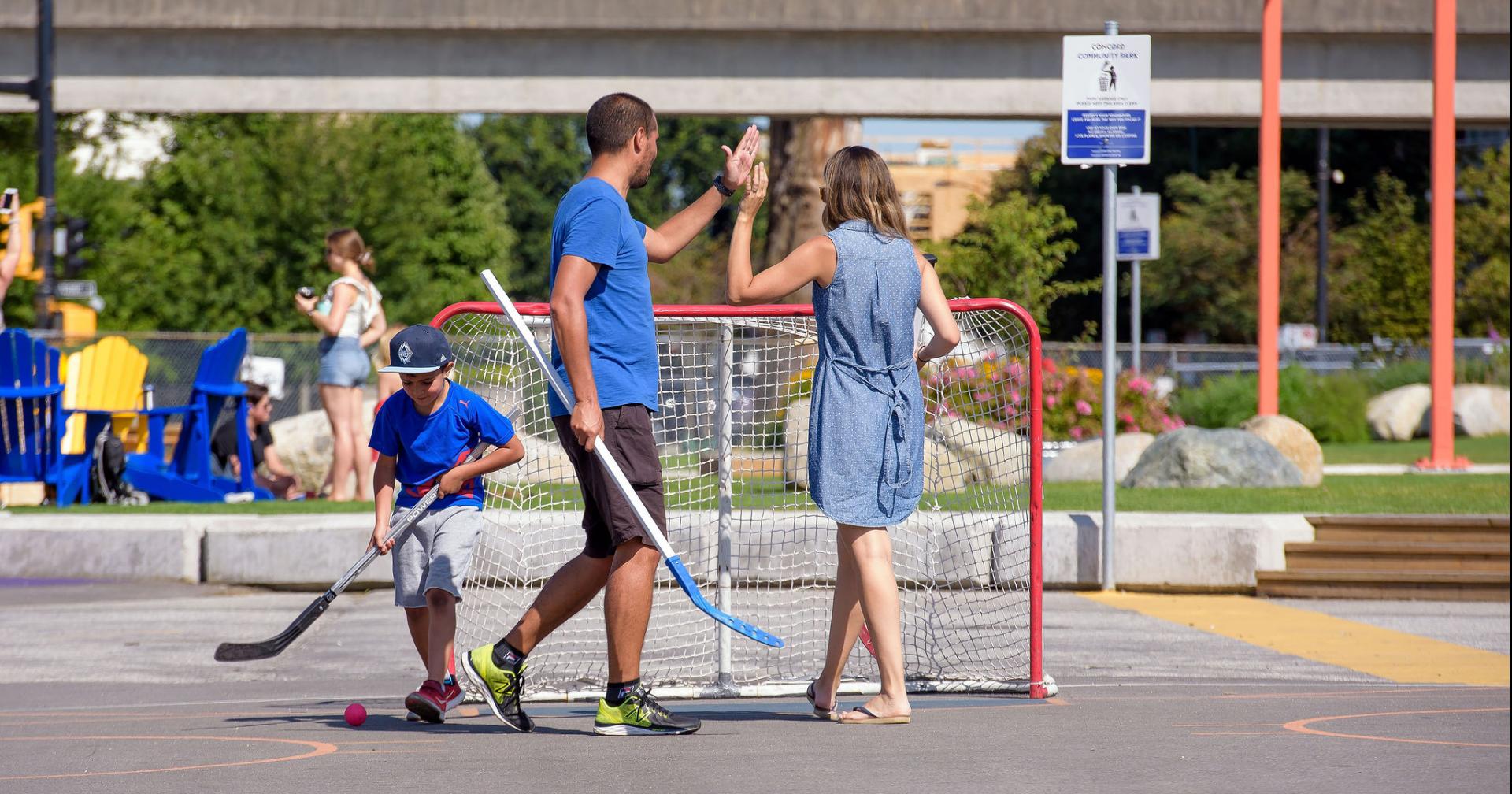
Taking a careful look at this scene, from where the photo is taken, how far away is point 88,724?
611 cm

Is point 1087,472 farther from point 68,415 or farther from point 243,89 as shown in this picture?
point 243,89

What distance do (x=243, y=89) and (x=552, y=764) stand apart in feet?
54.3

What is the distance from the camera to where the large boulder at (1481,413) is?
2505 cm

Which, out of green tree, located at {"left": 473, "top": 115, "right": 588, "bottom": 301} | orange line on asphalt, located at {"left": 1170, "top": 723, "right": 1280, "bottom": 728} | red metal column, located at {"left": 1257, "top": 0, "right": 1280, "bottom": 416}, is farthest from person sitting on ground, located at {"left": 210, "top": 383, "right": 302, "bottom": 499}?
green tree, located at {"left": 473, "top": 115, "right": 588, "bottom": 301}

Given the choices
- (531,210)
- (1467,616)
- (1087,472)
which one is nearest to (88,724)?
(1467,616)

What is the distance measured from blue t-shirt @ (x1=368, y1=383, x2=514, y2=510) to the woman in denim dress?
1.04 m

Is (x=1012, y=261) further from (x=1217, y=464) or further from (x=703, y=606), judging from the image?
(x=703, y=606)

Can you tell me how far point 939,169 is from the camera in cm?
10050

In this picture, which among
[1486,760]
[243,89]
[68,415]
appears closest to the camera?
[1486,760]

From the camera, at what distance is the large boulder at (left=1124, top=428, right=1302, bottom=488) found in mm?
13180

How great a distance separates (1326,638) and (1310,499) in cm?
355

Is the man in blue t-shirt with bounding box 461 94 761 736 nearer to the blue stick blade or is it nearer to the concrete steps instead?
the blue stick blade

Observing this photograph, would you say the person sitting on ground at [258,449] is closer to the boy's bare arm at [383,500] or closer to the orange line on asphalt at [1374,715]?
the boy's bare arm at [383,500]

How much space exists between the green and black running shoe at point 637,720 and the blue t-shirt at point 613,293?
3.19 ft
